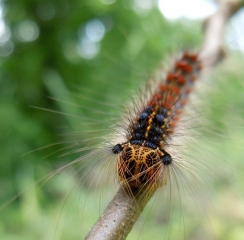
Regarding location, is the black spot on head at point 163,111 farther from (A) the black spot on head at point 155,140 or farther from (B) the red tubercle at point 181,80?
(B) the red tubercle at point 181,80

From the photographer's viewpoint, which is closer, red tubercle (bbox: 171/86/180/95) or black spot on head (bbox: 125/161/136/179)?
black spot on head (bbox: 125/161/136/179)

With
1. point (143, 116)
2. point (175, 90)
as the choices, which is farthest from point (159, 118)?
point (175, 90)

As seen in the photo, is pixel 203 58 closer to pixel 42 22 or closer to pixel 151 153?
pixel 151 153

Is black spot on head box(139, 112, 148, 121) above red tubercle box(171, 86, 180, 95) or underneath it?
above

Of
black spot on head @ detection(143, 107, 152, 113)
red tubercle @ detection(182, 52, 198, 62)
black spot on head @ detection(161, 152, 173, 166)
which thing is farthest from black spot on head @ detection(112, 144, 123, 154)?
red tubercle @ detection(182, 52, 198, 62)

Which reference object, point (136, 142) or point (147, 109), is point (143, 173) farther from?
point (147, 109)

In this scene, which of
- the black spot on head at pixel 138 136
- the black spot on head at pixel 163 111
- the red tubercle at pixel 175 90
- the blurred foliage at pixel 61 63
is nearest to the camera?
the black spot on head at pixel 138 136

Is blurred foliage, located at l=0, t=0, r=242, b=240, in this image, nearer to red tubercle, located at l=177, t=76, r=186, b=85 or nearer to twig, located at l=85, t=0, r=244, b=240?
red tubercle, located at l=177, t=76, r=186, b=85

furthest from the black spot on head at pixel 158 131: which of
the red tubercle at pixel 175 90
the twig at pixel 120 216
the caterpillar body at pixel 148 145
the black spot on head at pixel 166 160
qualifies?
the red tubercle at pixel 175 90

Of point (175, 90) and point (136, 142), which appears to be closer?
point (136, 142)
